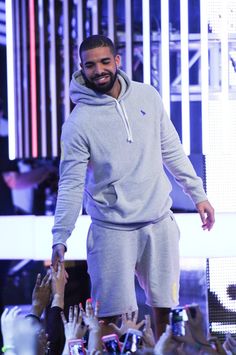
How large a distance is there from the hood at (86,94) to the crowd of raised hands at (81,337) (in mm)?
618

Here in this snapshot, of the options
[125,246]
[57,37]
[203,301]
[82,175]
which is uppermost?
[57,37]

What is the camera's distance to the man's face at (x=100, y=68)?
3.53 m

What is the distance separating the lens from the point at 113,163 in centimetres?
350

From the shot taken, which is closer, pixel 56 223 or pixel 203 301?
pixel 56 223

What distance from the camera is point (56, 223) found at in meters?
3.55

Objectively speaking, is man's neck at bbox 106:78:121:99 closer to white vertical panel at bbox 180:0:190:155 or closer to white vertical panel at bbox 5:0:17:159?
white vertical panel at bbox 180:0:190:155

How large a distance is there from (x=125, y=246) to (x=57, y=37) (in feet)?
4.63

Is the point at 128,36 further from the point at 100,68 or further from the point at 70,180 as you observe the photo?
the point at 70,180

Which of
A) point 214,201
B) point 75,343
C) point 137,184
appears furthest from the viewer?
point 214,201

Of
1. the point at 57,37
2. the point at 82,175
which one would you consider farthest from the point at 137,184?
the point at 57,37

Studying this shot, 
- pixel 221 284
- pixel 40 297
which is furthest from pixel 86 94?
pixel 221 284

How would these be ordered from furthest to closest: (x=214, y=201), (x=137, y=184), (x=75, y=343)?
1. (x=214, y=201)
2. (x=137, y=184)
3. (x=75, y=343)

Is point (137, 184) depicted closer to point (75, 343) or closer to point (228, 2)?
point (75, 343)

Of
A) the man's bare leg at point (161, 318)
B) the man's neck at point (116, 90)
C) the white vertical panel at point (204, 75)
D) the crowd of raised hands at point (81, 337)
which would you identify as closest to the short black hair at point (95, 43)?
the man's neck at point (116, 90)
